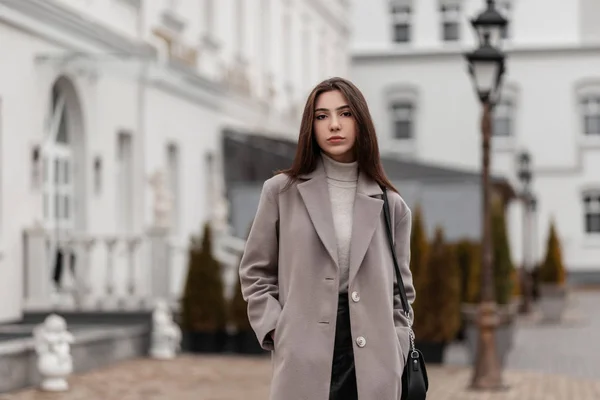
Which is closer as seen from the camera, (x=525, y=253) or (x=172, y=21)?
(x=172, y=21)

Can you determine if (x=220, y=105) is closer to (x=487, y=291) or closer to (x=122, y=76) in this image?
(x=122, y=76)

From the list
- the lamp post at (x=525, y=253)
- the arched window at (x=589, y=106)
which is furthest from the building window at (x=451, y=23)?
the lamp post at (x=525, y=253)

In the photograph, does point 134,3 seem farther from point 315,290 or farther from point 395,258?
point 315,290

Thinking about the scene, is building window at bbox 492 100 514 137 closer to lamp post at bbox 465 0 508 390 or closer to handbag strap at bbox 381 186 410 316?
lamp post at bbox 465 0 508 390

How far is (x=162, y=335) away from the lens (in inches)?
629

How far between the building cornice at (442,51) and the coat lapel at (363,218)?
41369mm

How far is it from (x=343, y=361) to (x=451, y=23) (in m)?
43.5

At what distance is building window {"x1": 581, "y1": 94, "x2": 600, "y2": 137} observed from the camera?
148 feet

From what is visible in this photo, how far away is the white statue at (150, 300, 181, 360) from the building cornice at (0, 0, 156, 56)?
396cm

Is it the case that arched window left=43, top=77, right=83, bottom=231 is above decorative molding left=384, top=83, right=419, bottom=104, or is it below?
below

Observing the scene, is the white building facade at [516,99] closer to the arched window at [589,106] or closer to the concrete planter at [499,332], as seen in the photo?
the arched window at [589,106]

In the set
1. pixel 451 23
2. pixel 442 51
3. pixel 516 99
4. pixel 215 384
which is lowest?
pixel 215 384

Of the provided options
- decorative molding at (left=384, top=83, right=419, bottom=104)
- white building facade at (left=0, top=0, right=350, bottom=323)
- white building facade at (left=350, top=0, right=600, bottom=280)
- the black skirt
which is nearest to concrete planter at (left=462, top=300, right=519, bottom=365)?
white building facade at (left=0, top=0, right=350, bottom=323)

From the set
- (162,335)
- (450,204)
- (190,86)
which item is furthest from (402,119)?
(162,335)
